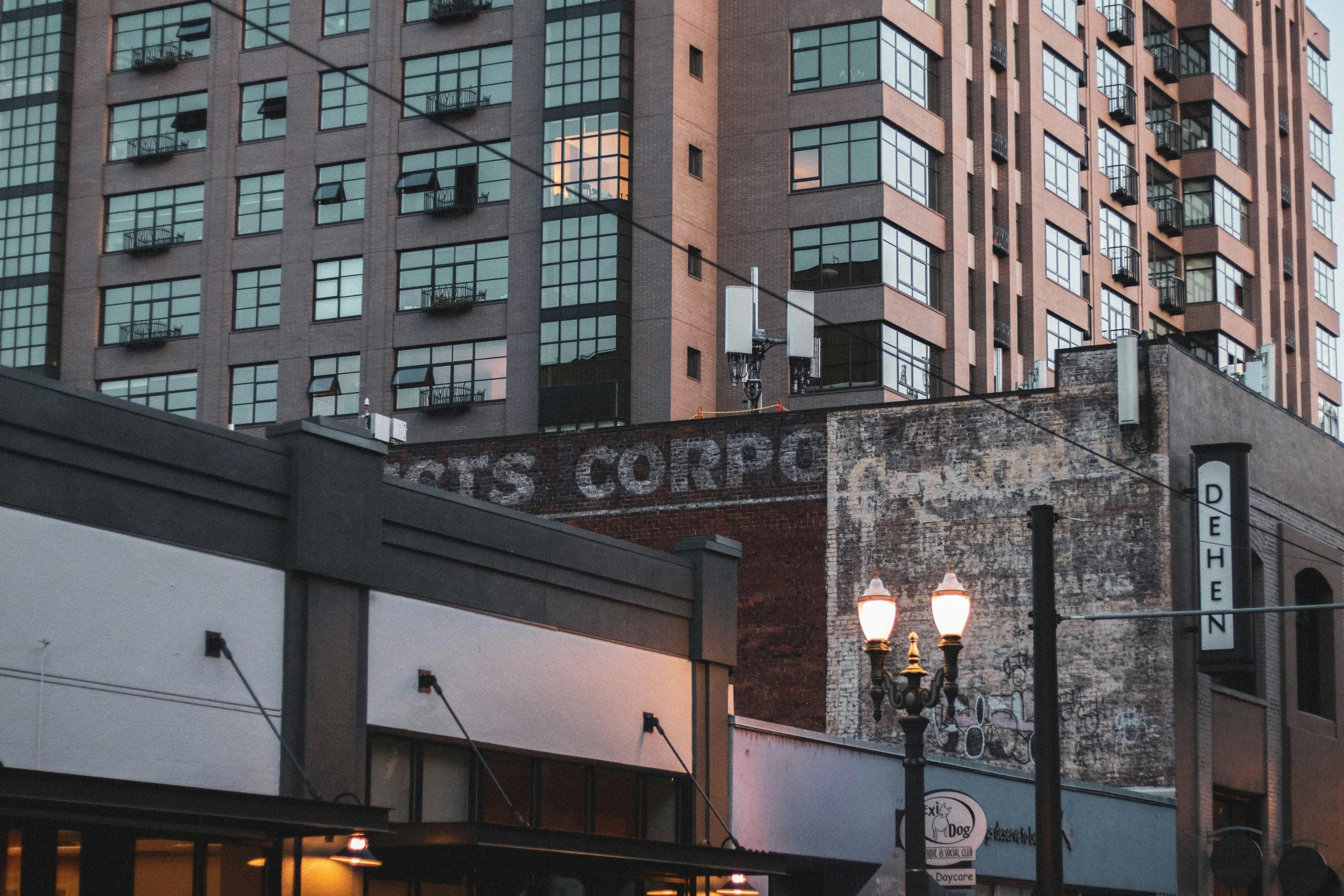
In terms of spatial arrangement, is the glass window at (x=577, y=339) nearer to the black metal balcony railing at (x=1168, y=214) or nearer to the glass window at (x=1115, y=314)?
the glass window at (x=1115, y=314)

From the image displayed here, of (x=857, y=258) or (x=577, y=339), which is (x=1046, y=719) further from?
(x=577, y=339)

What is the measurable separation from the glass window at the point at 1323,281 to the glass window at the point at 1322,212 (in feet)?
4.75

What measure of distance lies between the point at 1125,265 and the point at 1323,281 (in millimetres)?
20587

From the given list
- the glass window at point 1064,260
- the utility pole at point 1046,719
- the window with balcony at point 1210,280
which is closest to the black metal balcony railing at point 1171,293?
the window with balcony at point 1210,280

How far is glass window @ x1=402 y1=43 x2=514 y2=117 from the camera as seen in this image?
68.8 metres

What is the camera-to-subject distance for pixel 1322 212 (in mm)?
98438

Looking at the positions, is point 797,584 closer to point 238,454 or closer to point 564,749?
point 564,749

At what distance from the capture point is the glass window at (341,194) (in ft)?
232

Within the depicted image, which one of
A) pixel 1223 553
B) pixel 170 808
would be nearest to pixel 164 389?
pixel 1223 553

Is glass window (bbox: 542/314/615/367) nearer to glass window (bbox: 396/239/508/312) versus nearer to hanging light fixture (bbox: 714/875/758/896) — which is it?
glass window (bbox: 396/239/508/312)

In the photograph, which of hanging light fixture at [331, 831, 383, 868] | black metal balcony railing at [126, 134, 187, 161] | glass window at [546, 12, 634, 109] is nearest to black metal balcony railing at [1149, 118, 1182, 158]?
glass window at [546, 12, 634, 109]

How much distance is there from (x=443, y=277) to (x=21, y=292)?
1646cm

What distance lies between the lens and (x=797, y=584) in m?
36.2

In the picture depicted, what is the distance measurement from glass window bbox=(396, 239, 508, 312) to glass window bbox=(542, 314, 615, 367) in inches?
104
